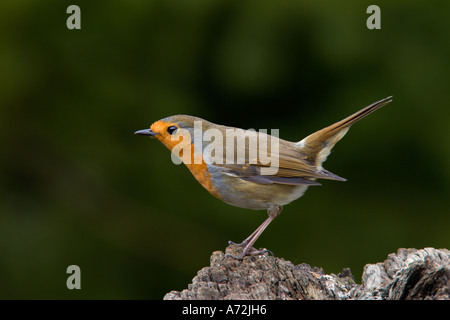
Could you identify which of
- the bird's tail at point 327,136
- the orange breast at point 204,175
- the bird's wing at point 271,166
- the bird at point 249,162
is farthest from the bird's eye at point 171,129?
the bird's tail at point 327,136

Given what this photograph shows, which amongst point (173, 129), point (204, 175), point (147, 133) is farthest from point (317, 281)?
point (147, 133)

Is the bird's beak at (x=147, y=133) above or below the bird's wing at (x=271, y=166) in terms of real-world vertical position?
above

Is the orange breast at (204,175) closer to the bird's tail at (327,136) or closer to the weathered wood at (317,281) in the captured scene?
the weathered wood at (317,281)

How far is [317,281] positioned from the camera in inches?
146

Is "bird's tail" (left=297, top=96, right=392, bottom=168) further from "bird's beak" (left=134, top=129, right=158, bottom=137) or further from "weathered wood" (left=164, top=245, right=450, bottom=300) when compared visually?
"bird's beak" (left=134, top=129, right=158, bottom=137)

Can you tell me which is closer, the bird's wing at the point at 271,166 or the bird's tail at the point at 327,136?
the bird's wing at the point at 271,166

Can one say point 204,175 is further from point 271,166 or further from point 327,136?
point 327,136

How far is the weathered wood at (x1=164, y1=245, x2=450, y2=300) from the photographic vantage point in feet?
10.4

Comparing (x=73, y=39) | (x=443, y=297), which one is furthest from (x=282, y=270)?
(x=73, y=39)

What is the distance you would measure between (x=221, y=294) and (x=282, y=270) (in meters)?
0.52

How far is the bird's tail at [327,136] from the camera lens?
462cm

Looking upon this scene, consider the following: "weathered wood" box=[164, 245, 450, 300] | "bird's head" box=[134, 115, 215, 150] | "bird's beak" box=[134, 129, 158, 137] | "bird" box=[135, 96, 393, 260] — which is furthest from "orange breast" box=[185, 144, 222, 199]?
"weathered wood" box=[164, 245, 450, 300]

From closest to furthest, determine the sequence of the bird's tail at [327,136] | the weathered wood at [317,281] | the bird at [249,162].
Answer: the weathered wood at [317,281] → the bird at [249,162] → the bird's tail at [327,136]

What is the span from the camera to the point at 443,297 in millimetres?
3084
